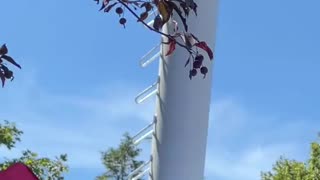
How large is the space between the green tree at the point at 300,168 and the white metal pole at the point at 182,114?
39.9ft

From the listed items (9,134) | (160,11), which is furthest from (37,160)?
(160,11)

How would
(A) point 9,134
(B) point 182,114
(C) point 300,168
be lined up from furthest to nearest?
(C) point 300,168
(A) point 9,134
(B) point 182,114

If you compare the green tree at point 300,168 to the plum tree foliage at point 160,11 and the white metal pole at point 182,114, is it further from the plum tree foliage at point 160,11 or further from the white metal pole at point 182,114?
the plum tree foliage at point 160,11

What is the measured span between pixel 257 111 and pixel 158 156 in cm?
1044

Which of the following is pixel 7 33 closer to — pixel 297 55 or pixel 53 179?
pixel 53 179

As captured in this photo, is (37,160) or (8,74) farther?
(37,160)

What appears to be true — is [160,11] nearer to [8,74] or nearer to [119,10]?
[119,10]

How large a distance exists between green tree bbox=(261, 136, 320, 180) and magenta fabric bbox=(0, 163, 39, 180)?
13.2 meters

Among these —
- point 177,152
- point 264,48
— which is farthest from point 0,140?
point 264,48

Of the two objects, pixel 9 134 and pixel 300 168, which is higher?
pixel 300 168

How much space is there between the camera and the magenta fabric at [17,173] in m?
1.59

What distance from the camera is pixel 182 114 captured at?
2.59m

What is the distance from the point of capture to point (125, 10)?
1634 mm

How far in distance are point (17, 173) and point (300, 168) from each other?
1367 cm
